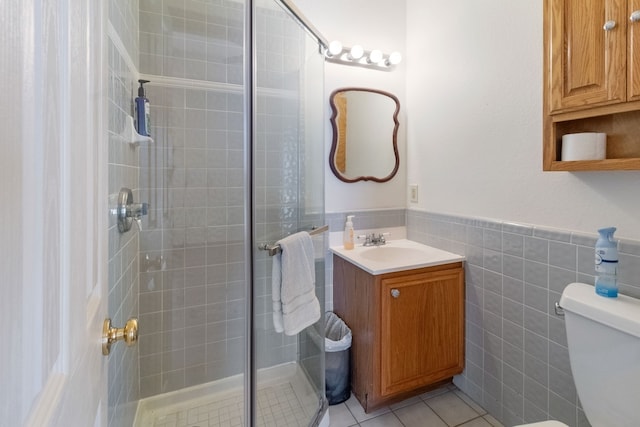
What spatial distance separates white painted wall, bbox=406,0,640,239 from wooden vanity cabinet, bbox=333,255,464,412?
1.59 feet

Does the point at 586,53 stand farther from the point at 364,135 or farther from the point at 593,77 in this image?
the point at 364,135

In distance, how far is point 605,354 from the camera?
0.98 metres

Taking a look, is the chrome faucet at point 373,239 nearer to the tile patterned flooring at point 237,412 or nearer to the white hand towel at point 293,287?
the white hand towel at point 293,287

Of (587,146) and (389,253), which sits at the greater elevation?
(587,146)

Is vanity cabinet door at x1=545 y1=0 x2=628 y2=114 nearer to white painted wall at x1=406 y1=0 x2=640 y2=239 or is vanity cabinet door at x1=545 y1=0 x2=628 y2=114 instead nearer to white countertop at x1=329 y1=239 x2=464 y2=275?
white painted wall at x1=406 y1=0 x2=640 y2=239

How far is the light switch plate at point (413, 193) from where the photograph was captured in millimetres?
2145

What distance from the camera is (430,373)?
5.47 feet

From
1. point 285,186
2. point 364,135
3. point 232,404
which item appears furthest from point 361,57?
point 232,404

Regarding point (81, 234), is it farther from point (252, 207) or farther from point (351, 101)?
point (351, 101)

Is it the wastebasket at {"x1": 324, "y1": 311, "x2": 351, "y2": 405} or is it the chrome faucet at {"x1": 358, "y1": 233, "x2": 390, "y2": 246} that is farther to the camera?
the chrome faucet at {"x1": 358, "y1": 233, "x2": 390, "y2": 246}

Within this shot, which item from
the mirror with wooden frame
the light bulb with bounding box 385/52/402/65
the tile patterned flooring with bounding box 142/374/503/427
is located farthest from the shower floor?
the light bulb with bounding box 385/52/402/65

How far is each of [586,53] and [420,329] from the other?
1333mm

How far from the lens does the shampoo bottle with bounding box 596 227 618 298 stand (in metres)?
1.05

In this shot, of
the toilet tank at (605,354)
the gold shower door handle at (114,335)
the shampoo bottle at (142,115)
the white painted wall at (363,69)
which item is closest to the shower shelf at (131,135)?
the shampoo bottle at (142,115)
